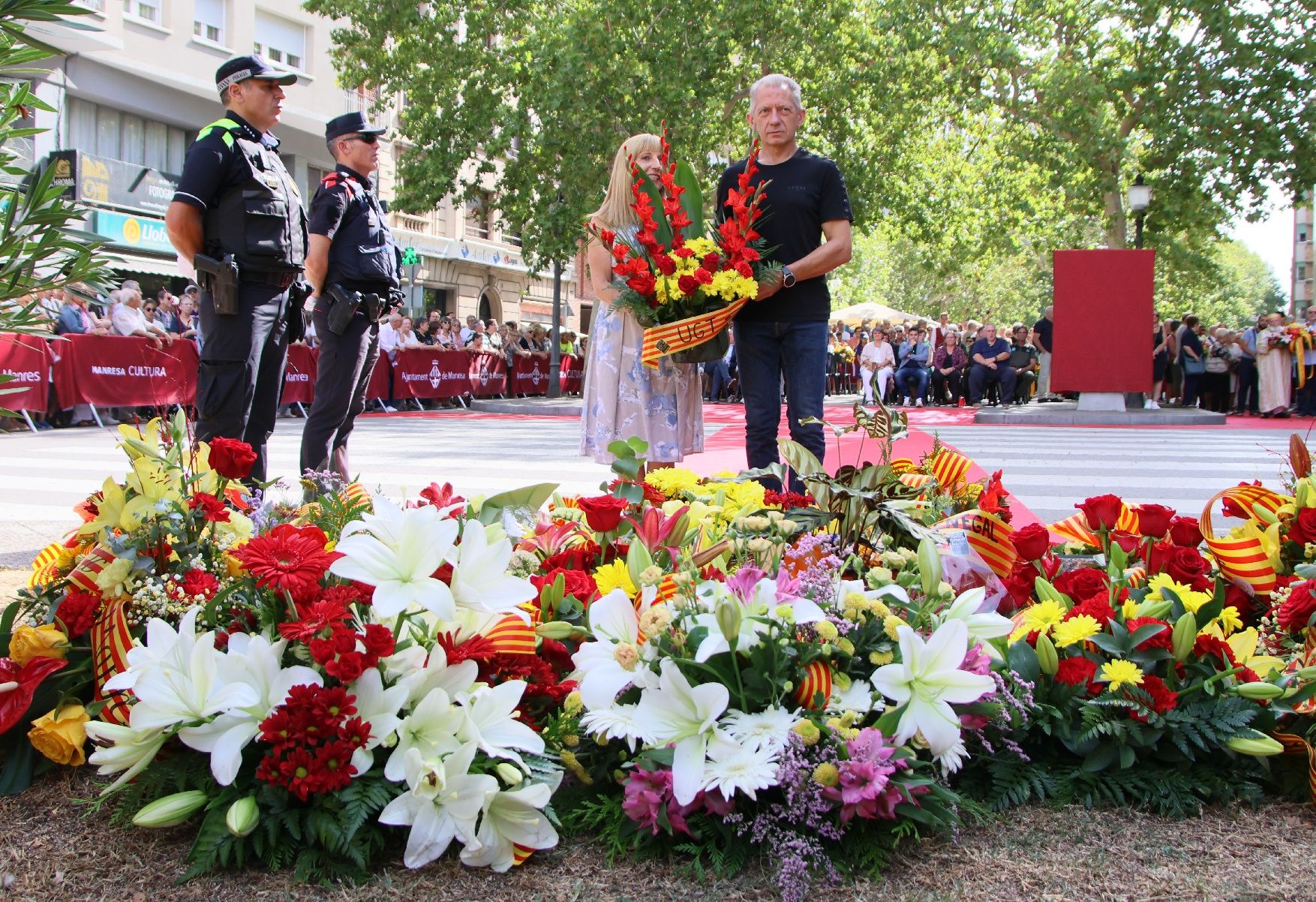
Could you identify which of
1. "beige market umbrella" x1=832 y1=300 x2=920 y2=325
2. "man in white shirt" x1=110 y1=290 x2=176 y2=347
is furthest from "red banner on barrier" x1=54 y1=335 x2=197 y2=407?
"beige market umbrella" x1=832 y1=300 x2=920 y2=325

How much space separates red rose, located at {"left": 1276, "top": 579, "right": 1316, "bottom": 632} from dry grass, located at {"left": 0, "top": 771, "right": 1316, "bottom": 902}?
1.92 ft

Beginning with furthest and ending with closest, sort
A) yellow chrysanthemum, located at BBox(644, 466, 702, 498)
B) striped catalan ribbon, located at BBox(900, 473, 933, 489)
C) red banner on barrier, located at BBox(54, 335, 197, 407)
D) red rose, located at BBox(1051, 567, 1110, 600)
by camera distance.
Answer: red banner on barrier, located at BBox(54, 335, 197, 407), striped catalan ribbon, located at BBox(900, 473, 933, 489), yellow chrysanthemum, located at BBox(644, 466, 702, 498), red rose, located at BBox(1051, 567, 1110, 600)

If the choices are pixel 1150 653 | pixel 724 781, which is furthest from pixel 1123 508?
pixel 724 781

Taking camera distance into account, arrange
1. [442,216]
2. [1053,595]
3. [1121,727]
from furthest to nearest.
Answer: [442,216], [1053,595], [1121,727]

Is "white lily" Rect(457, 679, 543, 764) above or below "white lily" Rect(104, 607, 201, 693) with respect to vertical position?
below

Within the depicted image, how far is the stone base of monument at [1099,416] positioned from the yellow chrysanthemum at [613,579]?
15.7 meters

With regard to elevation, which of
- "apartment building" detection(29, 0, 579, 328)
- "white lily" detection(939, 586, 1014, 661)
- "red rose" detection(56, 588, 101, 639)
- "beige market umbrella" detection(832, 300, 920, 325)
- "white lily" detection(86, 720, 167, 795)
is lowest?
"white lily" detection(86, 720, 167, 795)

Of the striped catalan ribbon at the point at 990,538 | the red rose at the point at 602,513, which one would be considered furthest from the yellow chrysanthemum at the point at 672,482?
the striped catalan ribbon at the point at 990,538

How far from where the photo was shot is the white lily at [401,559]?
2.04 meters

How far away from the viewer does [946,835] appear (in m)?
2.13

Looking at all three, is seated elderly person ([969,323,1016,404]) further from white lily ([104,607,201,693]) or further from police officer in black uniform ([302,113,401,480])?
white lily ([104,607,201,693])

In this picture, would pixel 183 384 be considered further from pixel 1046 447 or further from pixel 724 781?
pixel 724 781

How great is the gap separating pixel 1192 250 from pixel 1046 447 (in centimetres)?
2873

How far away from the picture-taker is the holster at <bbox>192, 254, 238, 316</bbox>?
15.3ft
